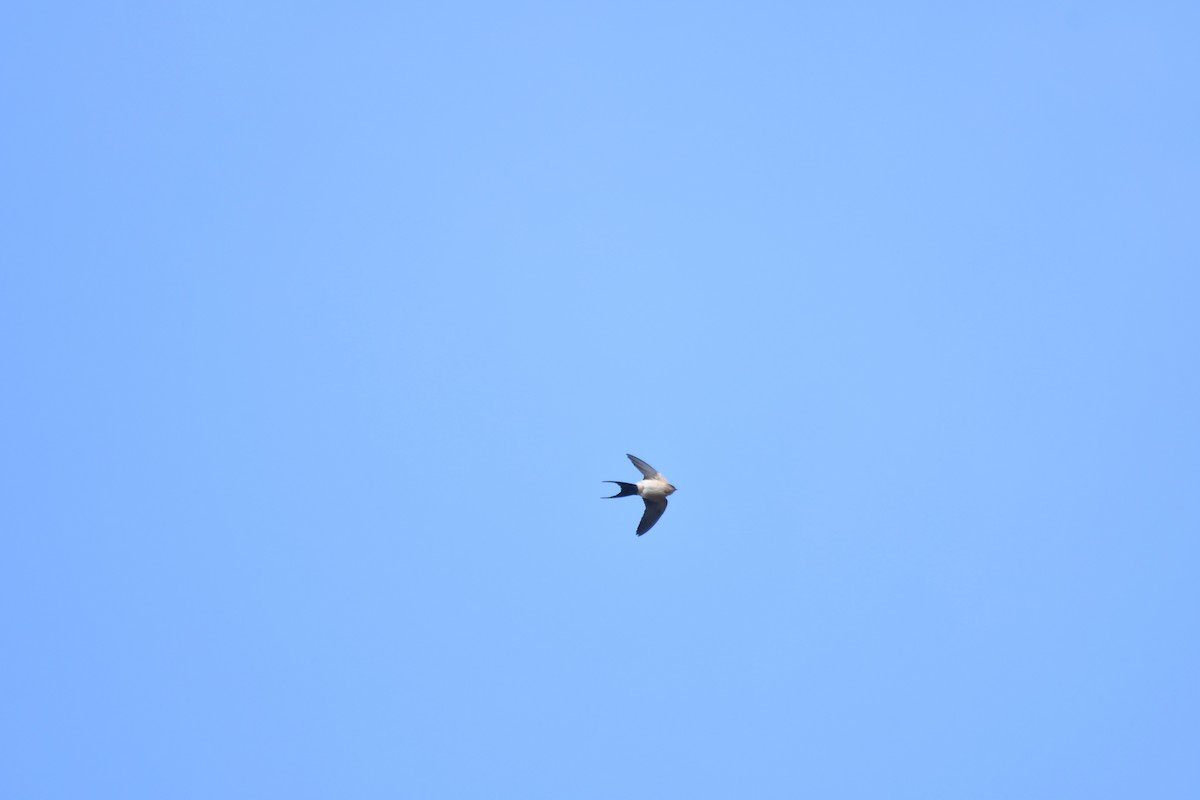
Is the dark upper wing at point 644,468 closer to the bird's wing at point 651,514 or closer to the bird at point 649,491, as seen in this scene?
the bird at point 649,491

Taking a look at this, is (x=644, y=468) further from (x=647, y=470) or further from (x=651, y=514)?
(x=651, y=514)

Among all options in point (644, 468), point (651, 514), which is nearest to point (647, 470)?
point (644, 468)

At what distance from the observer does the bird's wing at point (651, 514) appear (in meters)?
23.4

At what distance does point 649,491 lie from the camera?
76.0ft

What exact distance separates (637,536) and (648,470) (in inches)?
61.4

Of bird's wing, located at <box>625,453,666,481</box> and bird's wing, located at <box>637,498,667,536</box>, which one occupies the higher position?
bird's wing, located at <box>625,453,666,481</box>

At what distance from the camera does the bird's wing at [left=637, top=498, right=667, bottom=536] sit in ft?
76.8

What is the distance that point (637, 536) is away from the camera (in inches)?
924

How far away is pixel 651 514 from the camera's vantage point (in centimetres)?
2358

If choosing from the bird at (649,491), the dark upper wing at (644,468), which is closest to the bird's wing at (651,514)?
the bird at (649,491)

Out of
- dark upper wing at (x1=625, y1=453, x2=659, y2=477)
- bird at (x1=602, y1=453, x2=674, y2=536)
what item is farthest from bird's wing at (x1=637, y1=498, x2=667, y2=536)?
dark upper wing at (x1=625, y1=453, x2=659, y2=477)

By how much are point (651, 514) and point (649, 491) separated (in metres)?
0.72

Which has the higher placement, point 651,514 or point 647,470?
point 647,470

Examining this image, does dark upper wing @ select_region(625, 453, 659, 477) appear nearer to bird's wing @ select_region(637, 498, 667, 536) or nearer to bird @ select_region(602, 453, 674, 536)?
bird @ select_region(602, 453, 674, 536)
